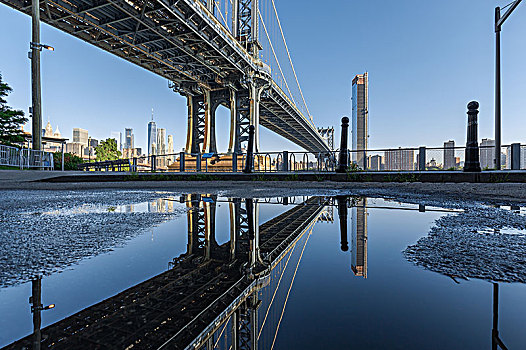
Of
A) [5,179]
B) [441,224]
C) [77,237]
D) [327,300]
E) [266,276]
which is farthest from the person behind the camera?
[5,179]

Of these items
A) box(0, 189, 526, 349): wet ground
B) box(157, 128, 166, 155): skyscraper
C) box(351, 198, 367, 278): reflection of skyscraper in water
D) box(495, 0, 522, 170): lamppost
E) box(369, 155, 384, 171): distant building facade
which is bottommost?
box(351, 198, 367, 278): reflection of skyscraper in water

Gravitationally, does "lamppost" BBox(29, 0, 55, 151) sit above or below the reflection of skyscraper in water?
above

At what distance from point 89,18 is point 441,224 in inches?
836

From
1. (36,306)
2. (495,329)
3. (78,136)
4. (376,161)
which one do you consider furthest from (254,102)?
(78,136)

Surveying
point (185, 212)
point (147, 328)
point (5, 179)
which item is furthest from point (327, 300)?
point (5, 179)

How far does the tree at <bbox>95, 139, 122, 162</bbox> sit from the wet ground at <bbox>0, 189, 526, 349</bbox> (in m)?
73.5

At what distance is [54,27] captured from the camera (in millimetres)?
17578

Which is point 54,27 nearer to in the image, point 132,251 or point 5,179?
point 5,179

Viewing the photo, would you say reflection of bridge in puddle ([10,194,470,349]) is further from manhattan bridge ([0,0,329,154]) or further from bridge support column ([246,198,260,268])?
manhattan bridge ([0,0,329,154])

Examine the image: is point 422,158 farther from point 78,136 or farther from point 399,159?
point 78,136

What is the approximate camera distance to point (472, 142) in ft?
24.1

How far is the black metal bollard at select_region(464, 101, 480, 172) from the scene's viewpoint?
23.7ft

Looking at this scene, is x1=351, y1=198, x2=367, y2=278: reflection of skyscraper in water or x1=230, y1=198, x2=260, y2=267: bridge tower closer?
x1=351, y1=198, x2=367, y2=278: reflection of skyscraper in water

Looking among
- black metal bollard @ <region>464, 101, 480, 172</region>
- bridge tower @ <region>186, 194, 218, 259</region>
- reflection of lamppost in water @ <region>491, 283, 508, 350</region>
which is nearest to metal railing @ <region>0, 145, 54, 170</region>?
bridge tower @ <region>186, 194, 218, 259</region>
